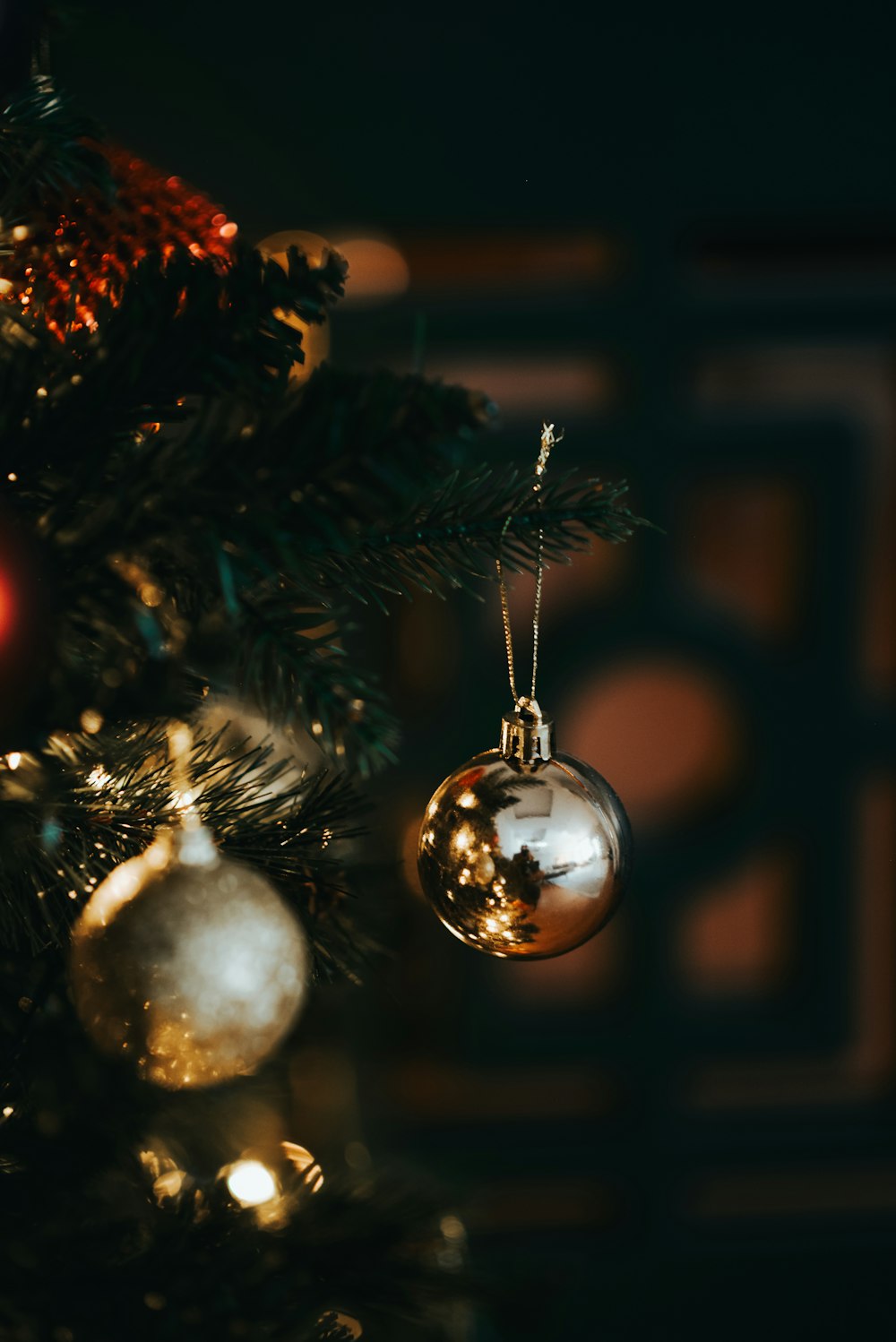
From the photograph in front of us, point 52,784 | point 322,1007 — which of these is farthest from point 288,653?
point 322,1007

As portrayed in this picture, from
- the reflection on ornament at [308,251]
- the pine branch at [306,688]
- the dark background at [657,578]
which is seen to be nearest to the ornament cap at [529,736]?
the pine branch at [306,688]

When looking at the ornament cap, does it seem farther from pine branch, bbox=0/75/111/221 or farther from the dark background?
the dark background

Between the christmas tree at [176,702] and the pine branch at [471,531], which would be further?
the pine branch at [471,531]

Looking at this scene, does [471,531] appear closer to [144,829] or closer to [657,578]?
[144,829]

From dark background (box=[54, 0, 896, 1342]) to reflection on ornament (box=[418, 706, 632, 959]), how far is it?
2.15 ft

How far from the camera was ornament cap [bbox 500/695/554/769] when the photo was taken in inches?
19.7

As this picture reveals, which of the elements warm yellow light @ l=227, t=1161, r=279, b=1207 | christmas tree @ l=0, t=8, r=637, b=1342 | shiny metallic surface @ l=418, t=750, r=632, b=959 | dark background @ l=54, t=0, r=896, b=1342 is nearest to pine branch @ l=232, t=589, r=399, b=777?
christmas tree @ l=0, t=8, r=637, b=1342

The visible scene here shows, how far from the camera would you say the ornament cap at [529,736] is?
501mm

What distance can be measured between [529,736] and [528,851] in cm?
6

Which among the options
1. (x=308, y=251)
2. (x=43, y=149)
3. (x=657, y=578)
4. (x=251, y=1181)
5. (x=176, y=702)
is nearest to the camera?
(x=176, y=702)

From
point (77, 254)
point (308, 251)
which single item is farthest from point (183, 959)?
point (308, 251)

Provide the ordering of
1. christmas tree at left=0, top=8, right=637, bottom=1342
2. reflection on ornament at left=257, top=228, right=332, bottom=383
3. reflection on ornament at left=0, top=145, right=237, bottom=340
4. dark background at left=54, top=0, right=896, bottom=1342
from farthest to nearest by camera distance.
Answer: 1. dark background at left=54, top=0, right=896, bottom=1342
2. reflection on ornament at left=257, top=228, right=332, bottom=383
3. reflection on ornament at left=0, top=145, right=237, bottom=340
4. christmas tree at left=0, top=8, right=637, bottom=1342

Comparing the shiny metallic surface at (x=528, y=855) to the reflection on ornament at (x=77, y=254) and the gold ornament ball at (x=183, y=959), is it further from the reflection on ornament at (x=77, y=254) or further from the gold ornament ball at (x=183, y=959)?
the reflection on ornament at (x=77, y=254)

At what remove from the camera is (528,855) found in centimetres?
47
